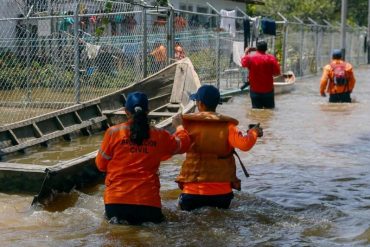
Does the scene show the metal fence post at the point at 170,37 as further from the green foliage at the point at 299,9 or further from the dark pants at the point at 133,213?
the green foliage at the point at 299,9

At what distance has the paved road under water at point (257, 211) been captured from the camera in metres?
6.25

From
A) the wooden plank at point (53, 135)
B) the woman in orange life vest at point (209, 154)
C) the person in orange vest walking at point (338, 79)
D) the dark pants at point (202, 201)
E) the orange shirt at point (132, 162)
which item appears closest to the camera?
the orange shirt at point (132, 162)

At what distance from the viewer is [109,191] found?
6.38 metres

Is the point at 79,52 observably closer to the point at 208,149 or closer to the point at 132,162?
the point at 208,149

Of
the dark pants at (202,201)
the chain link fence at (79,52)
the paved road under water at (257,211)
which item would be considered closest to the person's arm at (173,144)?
the dark pants at (202,201)

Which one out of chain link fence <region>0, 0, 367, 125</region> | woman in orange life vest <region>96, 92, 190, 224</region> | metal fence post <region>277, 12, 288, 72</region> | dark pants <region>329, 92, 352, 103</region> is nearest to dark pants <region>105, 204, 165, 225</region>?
woman in orange life vest <region>96, 92, 190, 224</region>

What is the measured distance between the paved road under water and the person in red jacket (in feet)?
11.4

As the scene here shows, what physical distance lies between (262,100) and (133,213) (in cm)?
957

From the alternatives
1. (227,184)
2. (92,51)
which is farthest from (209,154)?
(92,51)

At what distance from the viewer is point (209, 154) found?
668cm

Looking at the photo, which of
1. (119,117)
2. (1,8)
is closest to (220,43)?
(1,8)

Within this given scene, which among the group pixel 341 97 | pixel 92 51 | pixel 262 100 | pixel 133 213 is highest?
pixel 92 51

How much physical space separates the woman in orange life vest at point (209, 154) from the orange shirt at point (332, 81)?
34.3ft

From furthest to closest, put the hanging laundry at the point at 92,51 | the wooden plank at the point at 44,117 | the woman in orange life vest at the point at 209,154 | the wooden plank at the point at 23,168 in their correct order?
the hanging laundry at the point at 92,51 < the wooden plank at the point at 44,117 < the wooden plank at the point at 23,168 < the woman in orange life vest at the point at 209,154
